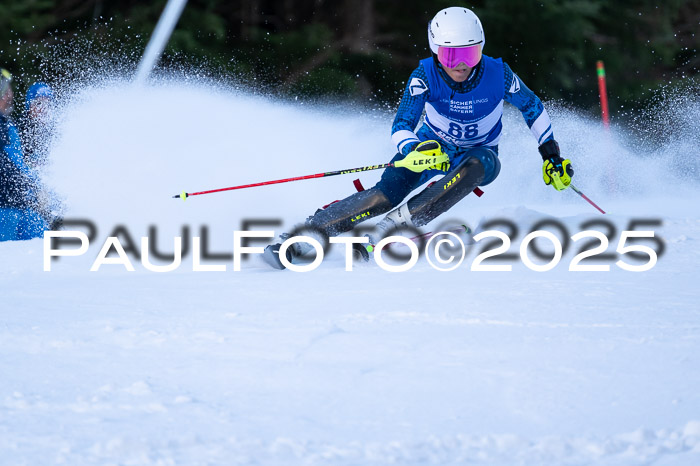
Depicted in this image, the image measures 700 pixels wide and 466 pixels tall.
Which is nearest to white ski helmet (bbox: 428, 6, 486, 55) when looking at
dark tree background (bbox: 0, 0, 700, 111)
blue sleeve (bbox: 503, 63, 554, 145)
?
blue sleeve (bbox: 503, 63, 554, 145)

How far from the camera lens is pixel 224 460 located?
199cm

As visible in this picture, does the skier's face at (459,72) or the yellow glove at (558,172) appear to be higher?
the skier's face at (459,72)

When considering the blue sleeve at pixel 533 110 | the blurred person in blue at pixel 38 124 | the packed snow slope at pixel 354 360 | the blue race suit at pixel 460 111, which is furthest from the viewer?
the blurred person in blue at pixel 38 124

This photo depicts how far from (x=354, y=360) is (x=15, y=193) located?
4063 millimetres

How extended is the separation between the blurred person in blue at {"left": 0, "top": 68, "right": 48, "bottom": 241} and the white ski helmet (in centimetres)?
297

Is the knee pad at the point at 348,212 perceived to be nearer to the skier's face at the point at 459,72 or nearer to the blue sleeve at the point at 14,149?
the skier's face at the point at 459,72

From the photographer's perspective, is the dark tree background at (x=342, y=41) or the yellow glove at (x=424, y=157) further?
the dark tree background at (x=342, y=41)

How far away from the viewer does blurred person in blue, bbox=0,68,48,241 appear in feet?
19.4

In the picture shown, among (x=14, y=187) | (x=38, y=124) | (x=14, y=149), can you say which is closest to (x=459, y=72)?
(x=14, y=149)

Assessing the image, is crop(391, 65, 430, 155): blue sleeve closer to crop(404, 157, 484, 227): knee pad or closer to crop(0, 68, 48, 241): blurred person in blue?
crop(404, 157, 484, 227): knee pad

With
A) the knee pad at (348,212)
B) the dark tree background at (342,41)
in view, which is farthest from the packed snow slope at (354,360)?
the dark tree background at (342,41)

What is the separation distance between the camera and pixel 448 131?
4691mm

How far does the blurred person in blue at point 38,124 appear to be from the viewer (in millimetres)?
6617

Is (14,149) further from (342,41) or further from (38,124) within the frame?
(342,41)
